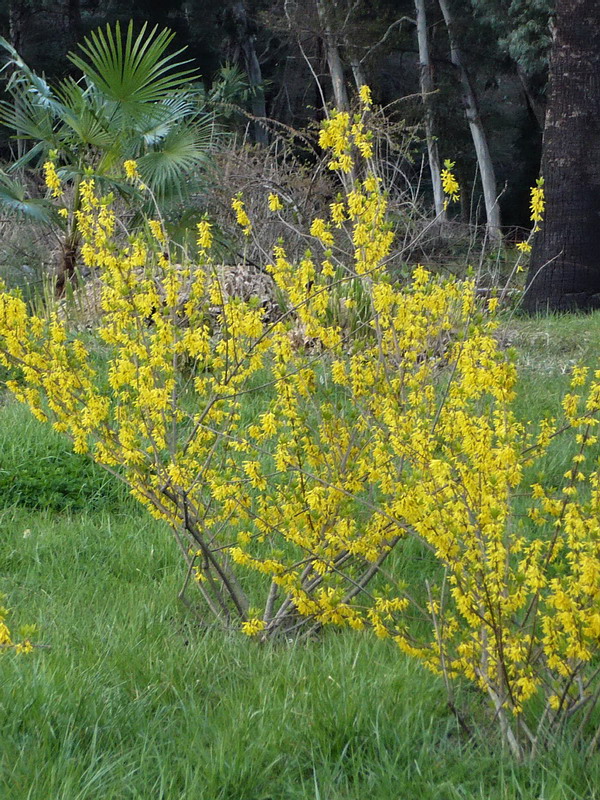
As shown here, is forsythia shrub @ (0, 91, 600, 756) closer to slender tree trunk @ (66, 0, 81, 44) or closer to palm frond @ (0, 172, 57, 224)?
palm frond @ (0, 172, 57, 224)

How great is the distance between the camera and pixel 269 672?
3137 millimetres

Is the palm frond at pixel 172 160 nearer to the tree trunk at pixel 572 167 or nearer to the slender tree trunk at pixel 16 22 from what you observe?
the tree trunk at pixel 572 167

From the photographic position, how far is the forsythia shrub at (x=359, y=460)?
105 inches

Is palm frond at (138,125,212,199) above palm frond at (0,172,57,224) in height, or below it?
above

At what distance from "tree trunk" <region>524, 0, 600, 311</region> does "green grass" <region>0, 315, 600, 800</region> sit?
6.30 meters

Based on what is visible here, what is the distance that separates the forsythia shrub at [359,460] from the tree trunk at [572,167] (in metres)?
5.70

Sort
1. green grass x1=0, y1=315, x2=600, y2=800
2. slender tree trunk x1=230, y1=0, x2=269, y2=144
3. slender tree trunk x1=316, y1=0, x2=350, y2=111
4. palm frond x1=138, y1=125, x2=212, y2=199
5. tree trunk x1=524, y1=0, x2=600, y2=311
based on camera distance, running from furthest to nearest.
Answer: slender tree trunk x1=230, y1=0, x2=269, y2=144
slender tree trunk x1=316, y1=0, x2=350, y2=111
tree trunk x1=524, y1=0, x2=600, y2=311
palm frond x1=138, y1=125, x2=212, y2=199
green grass x1=0, y1=315, x2=600, y2=800

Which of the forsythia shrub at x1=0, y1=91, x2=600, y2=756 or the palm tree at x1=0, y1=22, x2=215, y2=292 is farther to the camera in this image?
the palm tree at x1=0, y1=22, x2=215, y2=292

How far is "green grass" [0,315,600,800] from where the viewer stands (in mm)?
2480

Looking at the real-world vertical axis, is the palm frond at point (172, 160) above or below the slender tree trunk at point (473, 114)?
below

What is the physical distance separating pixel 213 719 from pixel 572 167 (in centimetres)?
754

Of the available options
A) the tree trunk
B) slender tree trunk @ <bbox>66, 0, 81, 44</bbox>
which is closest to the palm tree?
the tree trunk

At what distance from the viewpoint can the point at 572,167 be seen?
9.13m

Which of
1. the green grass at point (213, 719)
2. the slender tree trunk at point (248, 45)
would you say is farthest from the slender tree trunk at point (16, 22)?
the green grass at point (213, 719)
